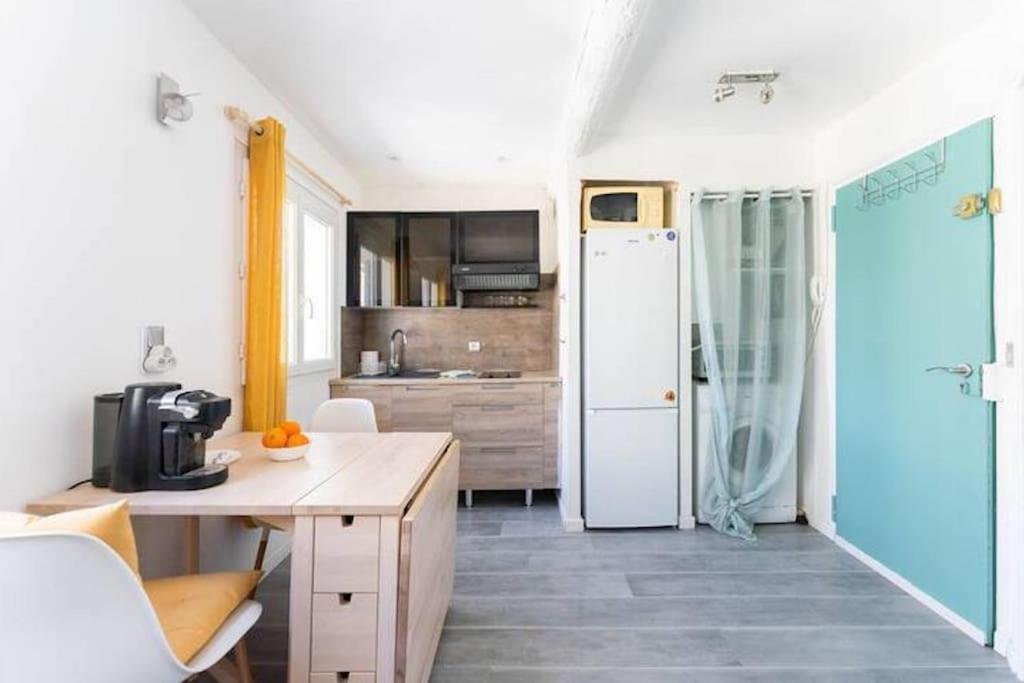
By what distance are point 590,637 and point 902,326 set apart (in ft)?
6.48

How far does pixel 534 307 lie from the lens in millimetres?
3992

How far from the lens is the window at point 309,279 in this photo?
9.14 ft

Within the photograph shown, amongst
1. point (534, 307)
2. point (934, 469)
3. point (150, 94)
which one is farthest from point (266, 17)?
point (934, 469)

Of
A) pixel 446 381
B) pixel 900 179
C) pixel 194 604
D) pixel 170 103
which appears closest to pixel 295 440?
pixel 194 604

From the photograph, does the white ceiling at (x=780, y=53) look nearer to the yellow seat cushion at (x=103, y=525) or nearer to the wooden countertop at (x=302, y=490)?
the wooden countertop at (x=302, y=490)

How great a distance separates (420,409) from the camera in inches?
131

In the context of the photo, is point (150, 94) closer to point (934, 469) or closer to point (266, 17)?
point (266, 17)

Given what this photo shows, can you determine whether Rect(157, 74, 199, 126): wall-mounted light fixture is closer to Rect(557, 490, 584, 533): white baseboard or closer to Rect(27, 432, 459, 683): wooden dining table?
Rect(27, 432, 459, 683): wooden dining table

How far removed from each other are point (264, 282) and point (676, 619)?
234cm

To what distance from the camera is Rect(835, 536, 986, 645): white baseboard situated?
1.89 meters

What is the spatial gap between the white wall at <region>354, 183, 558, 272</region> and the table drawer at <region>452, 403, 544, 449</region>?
1.68 metres

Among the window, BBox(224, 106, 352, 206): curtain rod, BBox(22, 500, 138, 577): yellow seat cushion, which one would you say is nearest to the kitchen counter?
the window

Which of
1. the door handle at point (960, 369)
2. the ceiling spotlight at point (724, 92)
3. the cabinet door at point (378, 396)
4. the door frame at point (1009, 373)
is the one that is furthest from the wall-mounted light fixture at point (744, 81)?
the cabinet door at point (378, 396)

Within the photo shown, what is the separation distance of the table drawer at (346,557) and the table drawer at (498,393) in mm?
2136
